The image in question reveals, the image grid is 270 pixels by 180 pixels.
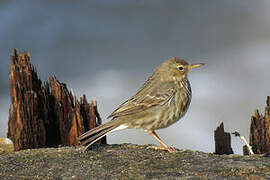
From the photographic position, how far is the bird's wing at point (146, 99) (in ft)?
30.4

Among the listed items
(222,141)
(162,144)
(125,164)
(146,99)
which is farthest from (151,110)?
(222,141)

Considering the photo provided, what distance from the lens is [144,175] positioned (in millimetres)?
7703

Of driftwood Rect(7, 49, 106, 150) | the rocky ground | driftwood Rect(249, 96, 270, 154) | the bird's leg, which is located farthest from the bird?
driftwood Rect(249, 96, 270, 154)

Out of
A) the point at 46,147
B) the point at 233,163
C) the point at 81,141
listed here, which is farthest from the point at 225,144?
the point at 46,147

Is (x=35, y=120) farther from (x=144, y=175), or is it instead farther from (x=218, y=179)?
(x=218, y=179)

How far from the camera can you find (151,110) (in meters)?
9.30

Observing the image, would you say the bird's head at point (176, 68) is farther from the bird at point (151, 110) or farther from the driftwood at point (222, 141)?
the driftwood at point (222, 141)

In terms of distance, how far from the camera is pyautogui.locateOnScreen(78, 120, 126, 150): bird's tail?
905cm

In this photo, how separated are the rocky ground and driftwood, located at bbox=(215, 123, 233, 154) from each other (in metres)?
0.83

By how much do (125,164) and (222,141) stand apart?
8.46ft

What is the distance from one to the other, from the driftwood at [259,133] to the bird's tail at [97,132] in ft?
9.75

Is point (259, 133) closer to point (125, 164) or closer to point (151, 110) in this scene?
point (151, 110)

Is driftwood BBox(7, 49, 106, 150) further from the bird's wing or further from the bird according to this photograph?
the bird's wing

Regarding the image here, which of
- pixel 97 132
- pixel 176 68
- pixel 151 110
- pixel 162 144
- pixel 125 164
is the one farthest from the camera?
pixel 176 68
